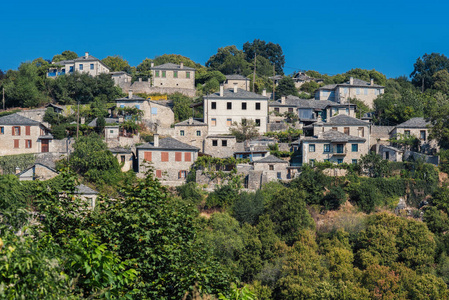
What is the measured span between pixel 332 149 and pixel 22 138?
2943 centimetres

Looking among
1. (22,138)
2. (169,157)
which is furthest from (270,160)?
(22,138)

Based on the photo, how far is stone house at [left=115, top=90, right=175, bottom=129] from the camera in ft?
191

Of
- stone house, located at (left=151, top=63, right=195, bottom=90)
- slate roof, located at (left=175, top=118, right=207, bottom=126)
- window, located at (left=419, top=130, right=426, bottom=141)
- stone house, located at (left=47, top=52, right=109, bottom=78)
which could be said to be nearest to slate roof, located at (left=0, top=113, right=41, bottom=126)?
slate roof, located at (left=175, top=118, right=207, bottom=126)

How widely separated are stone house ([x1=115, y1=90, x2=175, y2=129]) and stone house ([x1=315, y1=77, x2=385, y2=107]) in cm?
2305

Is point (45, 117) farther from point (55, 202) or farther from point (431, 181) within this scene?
point (55, 202)

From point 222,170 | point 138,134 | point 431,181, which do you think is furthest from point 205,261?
point 138,134

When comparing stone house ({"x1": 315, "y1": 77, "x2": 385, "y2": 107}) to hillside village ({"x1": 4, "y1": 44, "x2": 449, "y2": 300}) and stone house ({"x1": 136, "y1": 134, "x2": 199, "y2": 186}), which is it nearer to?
hillside village ({"x1": 4, "y1": 44, "x2": 449, "y2": 300})

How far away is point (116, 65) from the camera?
85812 millimetres

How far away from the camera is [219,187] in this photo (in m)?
44.3

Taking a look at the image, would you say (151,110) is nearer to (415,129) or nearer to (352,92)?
(352,92)

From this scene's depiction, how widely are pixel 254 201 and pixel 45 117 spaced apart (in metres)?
27.0

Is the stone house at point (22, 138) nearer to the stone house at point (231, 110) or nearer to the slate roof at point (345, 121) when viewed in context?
the stone house at point (231, 110)

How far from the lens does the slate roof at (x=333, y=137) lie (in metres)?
47.3

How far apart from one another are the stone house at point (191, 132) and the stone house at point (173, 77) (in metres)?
18.2
